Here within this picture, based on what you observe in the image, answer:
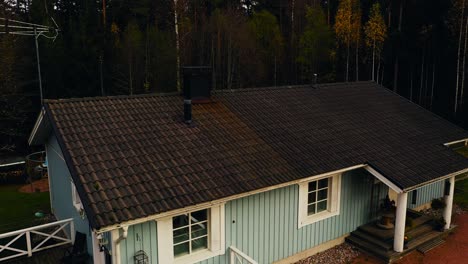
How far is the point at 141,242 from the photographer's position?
24.2 ft

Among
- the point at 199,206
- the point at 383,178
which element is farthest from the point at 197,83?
the point at 383,178

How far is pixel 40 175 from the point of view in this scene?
1900 centimetres

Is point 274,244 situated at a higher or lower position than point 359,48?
lower

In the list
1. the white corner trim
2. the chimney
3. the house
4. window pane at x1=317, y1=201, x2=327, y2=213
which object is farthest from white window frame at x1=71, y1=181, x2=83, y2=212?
the white corner trim

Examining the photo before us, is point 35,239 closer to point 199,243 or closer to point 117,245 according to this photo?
point 117,245

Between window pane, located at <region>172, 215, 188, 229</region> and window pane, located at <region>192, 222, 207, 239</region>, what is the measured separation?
0.25 metres

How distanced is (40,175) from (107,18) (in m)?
16.9

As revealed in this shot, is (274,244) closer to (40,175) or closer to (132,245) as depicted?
(132,245)

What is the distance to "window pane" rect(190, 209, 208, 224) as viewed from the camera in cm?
809

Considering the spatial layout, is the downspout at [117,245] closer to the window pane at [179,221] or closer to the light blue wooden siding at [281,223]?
the window pane at [179,221]

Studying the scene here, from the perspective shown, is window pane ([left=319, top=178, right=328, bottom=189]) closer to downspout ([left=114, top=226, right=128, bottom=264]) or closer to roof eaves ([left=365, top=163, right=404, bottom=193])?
roof eaves ([left=365, top=163, right=404, bottom=193])

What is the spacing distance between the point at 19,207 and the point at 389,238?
12.9m

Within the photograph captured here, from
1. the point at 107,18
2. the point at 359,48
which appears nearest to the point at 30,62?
the point at 107,18

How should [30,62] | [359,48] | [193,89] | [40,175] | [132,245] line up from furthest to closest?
[359,48], [30,62], [40,175], [193,89], [132,245]
